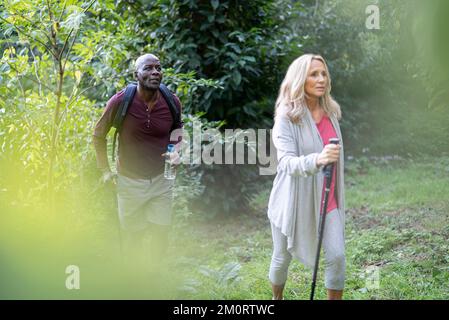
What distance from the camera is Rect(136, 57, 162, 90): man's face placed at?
4094 millimetres

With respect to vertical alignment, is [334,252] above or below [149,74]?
below

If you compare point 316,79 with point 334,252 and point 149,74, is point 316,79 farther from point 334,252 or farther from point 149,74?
point 149,74

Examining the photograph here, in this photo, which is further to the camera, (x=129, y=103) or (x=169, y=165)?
(x=169, y=165)

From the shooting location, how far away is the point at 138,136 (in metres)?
4.21

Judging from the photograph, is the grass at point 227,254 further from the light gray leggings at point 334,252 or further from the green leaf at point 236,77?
the green leaf at point 236,77

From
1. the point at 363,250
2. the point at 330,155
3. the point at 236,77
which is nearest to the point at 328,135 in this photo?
the point at 330,155

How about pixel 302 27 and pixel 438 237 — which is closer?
pixel 438 237

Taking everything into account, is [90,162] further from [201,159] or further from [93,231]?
[201,159]

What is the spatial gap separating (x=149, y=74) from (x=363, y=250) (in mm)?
3101

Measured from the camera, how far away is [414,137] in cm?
1344

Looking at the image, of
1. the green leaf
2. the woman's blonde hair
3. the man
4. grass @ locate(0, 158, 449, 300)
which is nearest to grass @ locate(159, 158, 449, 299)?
grass @ locate(0, 158, 449, 300)

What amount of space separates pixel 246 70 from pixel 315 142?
421 centimetres

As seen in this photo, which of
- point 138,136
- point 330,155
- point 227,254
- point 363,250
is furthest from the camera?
point 227,254
